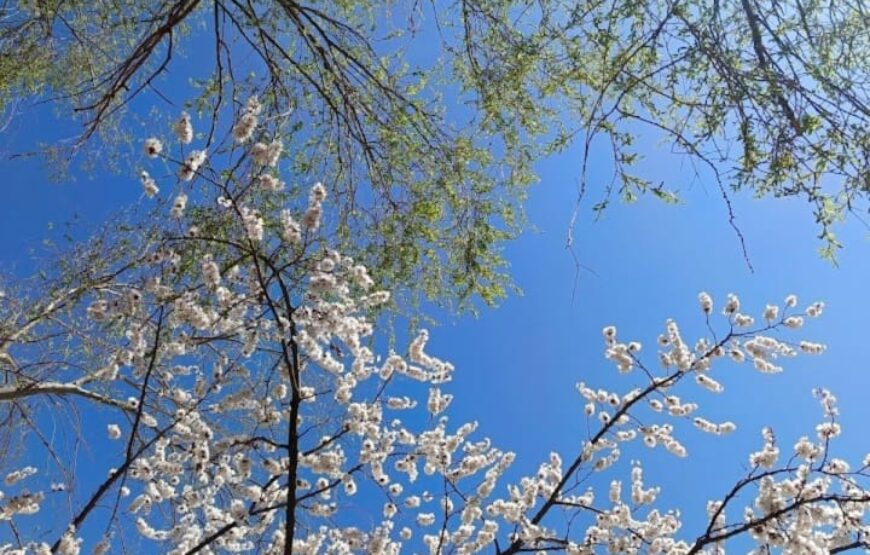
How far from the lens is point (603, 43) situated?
316 cm

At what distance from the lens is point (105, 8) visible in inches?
176

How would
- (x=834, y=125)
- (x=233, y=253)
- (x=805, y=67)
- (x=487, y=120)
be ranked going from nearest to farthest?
(x=834, y=125)
(x=805, y=67)
(x=233, y=253)
(x=487, y=120)

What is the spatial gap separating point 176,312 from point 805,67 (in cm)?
251

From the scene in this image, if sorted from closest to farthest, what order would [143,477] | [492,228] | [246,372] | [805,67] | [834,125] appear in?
[834,125] → [805,67] → [246,372] → [143,477] → [492,228]

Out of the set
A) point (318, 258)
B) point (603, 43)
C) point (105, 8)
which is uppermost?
point (105, 8)

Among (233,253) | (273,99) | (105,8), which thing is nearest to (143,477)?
(233,253)

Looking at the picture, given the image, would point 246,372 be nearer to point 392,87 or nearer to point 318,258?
point 318,258

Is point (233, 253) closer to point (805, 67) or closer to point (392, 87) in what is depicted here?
point (392, 87)

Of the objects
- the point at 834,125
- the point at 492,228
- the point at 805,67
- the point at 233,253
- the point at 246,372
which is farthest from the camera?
the point at 492,228

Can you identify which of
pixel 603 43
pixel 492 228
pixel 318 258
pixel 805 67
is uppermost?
pixel 492 228

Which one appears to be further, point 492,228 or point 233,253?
point 492,228

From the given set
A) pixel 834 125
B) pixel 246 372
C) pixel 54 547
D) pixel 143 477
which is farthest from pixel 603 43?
pixel 54 547

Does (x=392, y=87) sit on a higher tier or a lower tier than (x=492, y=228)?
higher

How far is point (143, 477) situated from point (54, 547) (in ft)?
1.77
